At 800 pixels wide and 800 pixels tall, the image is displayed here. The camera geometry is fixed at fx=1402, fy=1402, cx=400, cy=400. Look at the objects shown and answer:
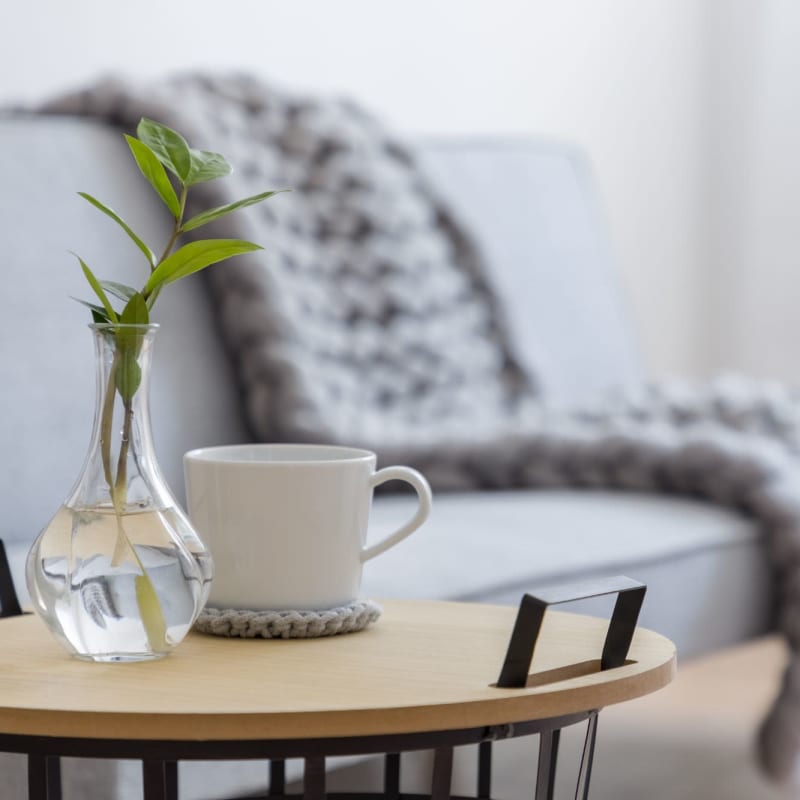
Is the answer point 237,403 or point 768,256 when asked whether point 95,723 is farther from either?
point 768,256

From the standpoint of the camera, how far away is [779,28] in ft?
10.3

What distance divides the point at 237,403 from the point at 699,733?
0.91 metres

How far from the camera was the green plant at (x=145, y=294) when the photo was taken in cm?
68

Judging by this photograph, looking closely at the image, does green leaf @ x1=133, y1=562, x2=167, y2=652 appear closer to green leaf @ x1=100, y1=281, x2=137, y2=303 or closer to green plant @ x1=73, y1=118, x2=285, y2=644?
green plant @ x1=73, y1=118, x2=285, y2=644

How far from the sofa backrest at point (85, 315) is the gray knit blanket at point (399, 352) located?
5 centimetres

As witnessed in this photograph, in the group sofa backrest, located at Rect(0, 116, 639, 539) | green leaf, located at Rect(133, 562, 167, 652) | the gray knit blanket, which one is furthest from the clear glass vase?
the gray knit blanket

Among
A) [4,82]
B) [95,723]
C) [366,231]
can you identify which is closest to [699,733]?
[366,231]

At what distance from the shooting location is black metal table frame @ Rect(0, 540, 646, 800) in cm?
58

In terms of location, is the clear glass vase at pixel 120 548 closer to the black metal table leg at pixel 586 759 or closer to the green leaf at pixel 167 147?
the green leaf at pixel 167 147

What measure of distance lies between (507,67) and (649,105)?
20.3 inches

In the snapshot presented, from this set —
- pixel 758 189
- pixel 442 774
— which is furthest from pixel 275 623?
pixel 758 189

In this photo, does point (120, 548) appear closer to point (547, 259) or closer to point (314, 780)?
point (314, 780)

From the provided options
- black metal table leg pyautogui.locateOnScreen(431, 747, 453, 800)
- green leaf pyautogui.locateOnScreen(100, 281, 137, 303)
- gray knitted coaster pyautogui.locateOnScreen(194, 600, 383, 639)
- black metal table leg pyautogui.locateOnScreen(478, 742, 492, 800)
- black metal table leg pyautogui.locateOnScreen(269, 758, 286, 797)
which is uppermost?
green leaf pyautogui.locateOnScreen(100, 281, 137, 303)

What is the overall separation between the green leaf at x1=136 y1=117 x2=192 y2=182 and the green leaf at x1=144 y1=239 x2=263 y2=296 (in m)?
0.04
